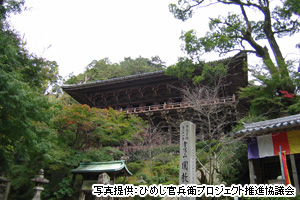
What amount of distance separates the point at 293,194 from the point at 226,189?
1.94m

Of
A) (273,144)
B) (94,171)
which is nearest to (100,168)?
(94,171)

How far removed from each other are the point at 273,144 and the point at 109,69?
35.5 m

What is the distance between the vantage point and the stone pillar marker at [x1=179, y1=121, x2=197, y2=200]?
661 cm

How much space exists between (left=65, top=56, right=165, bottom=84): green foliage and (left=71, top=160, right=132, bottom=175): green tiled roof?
26.3 meters

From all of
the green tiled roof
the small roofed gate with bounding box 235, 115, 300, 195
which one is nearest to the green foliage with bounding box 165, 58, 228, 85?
the small roofed gate with bounding box 235, 115, 300, 195

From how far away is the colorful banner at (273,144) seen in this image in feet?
28.5

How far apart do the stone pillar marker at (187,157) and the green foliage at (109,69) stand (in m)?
32.0

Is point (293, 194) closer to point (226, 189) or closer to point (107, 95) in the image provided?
point (226, 189)

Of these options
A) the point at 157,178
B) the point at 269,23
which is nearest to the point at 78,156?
the point at 157,178

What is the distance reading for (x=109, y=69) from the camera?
4181cm

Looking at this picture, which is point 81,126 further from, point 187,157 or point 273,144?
point 273,144
